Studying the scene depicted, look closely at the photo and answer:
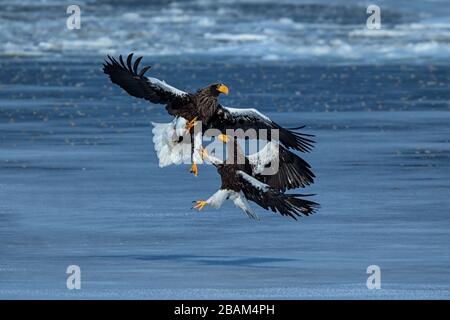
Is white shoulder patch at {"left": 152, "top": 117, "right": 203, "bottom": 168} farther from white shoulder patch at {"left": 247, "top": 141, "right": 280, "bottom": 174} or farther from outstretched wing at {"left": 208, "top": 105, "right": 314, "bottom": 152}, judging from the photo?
white shoulder patch at {"left": 247, "top": 141, "right": 280, "bottom": 174}

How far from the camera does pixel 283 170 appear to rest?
10.4 metres

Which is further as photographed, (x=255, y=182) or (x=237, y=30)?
(x=237, y=30)

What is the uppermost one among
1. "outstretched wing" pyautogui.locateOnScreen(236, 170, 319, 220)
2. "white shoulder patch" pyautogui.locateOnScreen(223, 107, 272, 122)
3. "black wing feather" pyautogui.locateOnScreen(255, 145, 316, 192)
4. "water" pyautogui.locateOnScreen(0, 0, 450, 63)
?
"water" pyautogui.locateOnScreen(0, 0, 450, 63)

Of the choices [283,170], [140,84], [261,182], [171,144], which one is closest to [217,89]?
[171,144]

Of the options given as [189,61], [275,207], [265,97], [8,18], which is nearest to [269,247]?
[275,207]

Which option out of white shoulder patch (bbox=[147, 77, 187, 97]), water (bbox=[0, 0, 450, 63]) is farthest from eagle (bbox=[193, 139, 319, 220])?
water (bbox=[0, 0, 450, 63])

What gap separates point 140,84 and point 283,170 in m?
1.38

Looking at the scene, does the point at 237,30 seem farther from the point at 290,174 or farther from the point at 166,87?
the point at 290,174

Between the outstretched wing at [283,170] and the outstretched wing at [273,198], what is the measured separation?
2.02 feet

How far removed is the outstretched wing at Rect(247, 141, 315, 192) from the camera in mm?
10289

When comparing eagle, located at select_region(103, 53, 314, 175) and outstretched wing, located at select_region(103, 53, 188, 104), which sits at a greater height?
outstretched wing, located at select_region(103, 53, 188, 104)

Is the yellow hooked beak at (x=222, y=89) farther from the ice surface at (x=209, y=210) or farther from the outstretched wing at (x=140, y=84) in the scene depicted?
the ice surface at (x=209, y=210)

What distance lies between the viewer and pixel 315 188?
1147 centimetres

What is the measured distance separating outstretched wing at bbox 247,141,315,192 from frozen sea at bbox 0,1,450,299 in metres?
0.29
